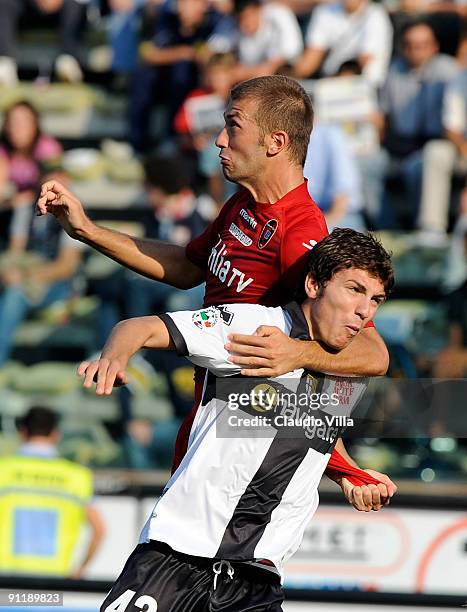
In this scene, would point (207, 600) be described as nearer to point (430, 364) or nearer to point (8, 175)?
point (430, 364)

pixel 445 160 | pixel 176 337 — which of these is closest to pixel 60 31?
pixel 445 160

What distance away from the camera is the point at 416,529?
6949mm

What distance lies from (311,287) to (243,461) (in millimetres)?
588

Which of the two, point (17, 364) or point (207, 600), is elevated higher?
point (17, 364)

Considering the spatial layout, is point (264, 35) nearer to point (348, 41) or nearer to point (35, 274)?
point (348, 41)

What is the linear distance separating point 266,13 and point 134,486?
460cm

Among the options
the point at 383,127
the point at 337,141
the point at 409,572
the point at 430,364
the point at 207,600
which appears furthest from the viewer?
the point at 383,127

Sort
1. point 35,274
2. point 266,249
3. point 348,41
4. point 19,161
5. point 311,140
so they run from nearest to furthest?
point 266,249 < point 311,140 < point 35,274 < point 348,41 < point 19,161

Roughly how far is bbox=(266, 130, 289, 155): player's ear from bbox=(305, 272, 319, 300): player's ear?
18.6 inches

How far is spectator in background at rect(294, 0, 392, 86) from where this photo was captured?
31.8 feet

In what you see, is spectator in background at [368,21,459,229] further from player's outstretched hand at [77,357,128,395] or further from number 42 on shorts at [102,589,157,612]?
player's outstretched hand at [77,357,128,395]

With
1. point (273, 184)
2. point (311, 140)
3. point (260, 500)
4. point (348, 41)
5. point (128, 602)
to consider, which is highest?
point (348, 41)

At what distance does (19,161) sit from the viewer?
9867mm

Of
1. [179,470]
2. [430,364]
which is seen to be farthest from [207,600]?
[430,364]
